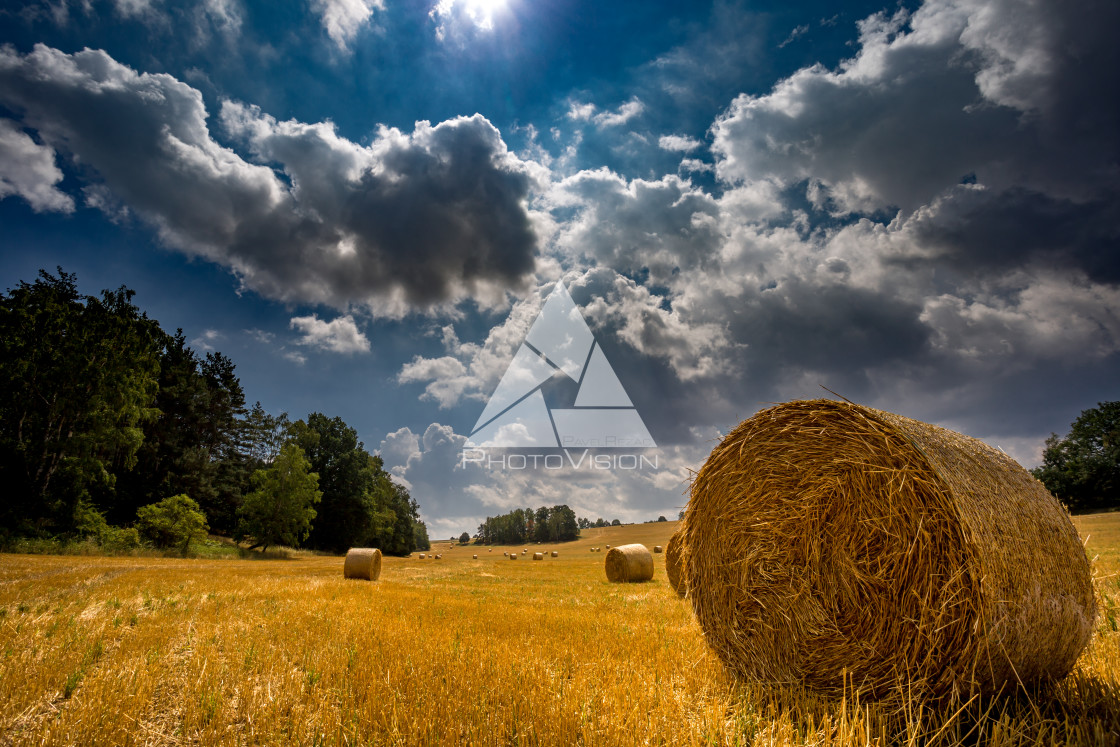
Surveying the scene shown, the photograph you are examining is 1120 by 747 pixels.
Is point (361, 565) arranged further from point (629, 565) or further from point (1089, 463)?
point (1089, 463)

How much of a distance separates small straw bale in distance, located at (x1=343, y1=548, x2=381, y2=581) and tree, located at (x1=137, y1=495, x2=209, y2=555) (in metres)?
17.5

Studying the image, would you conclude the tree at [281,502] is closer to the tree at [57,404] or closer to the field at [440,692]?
the tree at [57,404]

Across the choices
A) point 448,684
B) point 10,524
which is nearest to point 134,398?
point 10,524

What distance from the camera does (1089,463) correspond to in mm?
52750

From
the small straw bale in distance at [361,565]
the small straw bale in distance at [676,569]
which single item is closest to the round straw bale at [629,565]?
the small straw bale in distance at [676,569]

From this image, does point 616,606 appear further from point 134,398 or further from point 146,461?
point 146,461

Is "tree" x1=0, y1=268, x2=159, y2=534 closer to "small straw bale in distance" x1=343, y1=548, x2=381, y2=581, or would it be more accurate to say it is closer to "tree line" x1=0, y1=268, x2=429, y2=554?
"tree line" x1=0, y1=268, x2=429, y2=554

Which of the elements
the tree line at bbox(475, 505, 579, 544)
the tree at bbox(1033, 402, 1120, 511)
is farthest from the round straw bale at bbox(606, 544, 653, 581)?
the tree line at bbox(475, 505, 579, 544)

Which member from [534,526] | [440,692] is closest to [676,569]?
[440,692]

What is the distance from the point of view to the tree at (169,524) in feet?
92.7

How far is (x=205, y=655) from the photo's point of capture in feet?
16.7

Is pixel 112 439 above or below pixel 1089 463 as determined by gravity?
below

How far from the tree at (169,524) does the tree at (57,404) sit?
9.77 feet

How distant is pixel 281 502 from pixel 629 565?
113 ft
